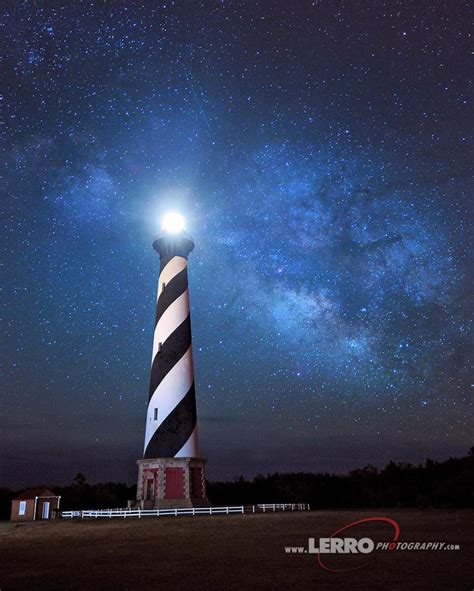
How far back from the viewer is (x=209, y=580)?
9.11 m

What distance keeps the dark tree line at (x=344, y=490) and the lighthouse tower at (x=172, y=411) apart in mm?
13846

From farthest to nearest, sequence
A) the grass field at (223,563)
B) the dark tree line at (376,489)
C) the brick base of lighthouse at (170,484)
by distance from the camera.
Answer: the dark tree line at (376,489) → the brick base of lighthouse at (170,484) → the grass field at (223,563)

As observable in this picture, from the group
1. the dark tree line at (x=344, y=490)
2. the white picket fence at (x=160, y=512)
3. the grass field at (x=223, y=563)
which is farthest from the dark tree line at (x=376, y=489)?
the grass field at (x=223, y=563)

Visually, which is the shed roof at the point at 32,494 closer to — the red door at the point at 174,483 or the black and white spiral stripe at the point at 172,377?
the black and white spiral stripe at the point at 172,377

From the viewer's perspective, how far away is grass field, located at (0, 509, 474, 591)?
8820mm

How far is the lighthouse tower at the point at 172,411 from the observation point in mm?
29422

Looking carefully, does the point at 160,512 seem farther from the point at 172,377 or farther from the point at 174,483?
the point at 172,377

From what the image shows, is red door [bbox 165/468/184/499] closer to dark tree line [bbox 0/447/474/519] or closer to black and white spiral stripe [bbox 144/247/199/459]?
black and white spiral stripe [bbox 144/247/199/459]

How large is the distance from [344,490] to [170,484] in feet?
87.2

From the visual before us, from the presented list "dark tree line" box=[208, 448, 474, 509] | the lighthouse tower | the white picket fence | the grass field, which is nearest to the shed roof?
the white picket fence

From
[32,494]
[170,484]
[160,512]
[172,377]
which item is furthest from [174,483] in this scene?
[32,494]

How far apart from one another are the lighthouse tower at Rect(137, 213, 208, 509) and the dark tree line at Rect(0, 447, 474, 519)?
45.4ft

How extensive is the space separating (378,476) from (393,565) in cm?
4593

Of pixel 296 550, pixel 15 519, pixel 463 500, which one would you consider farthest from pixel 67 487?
pixel 296 550
